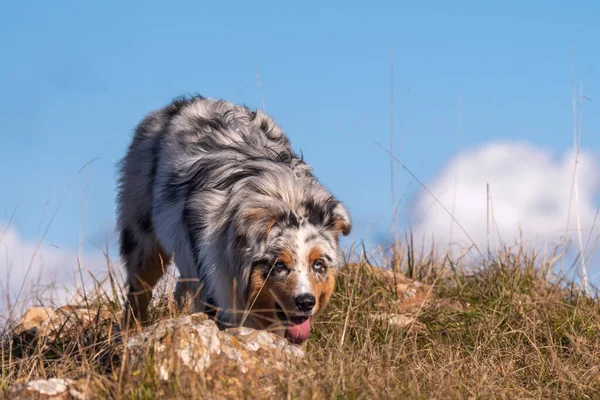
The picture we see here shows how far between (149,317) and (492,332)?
7.85 ft

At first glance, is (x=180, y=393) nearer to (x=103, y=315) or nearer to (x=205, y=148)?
(x=205, y=148)

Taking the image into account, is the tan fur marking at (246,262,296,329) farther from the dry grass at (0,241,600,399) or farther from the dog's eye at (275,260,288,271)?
the dry grass at (0,241,600,399)

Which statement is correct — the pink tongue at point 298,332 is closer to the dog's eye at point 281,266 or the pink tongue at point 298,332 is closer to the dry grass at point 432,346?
the dry grass at point 432,346

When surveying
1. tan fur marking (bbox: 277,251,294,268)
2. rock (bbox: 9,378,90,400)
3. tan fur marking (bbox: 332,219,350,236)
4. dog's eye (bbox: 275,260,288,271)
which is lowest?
rock (bbox: 9,378,90,400)

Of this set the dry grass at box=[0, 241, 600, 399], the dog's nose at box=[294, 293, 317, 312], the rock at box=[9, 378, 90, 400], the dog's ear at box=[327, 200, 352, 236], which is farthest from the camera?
the dog's ear at box=[327, 200, 352, 236]

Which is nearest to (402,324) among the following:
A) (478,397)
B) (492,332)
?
(492,332)

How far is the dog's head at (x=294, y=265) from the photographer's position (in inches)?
206

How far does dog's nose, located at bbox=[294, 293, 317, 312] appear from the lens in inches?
203

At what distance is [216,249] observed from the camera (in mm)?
5625

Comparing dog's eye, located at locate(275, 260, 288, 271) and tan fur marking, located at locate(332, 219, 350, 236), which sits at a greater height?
tan fur marking, located at locate(332, 219, 350, 236)

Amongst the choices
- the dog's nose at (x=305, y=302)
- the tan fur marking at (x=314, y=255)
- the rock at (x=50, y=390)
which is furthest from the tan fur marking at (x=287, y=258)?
the rock at (x=50, y=390)

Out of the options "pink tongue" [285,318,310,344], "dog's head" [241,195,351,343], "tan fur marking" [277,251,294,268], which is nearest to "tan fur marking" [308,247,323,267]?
"dog's head" [241,195,351,343]

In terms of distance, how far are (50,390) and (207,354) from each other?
70 centimetres

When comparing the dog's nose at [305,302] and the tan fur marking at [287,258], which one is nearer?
the dog's nose at [305,302]
